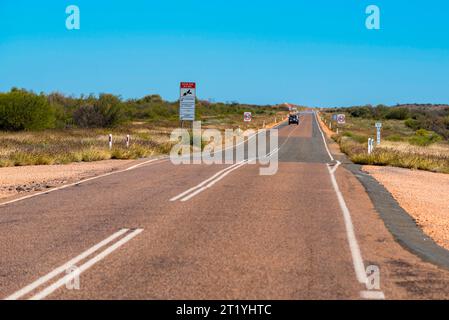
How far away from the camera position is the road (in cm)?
662

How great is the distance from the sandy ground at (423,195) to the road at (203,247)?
1011 mm

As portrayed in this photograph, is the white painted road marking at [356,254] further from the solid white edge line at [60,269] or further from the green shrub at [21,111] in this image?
the green shrub at [21,111]

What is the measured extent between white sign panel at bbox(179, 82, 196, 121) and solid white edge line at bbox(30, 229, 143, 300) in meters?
29.3

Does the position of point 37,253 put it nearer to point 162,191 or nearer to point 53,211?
point 53,211

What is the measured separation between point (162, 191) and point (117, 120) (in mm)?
48505

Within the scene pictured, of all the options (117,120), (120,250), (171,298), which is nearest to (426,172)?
(120,250)

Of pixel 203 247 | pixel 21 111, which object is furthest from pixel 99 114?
pixel 203 247

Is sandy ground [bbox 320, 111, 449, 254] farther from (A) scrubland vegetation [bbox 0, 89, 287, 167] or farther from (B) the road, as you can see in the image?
(A) scrubland vegetation [bbox 0, 89, 287, 167]

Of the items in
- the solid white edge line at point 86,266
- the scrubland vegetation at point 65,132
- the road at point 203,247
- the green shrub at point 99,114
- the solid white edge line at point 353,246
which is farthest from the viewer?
the green shrub at point 99,114

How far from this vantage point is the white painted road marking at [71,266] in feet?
20.9

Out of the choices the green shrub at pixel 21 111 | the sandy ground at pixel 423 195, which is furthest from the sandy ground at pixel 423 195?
the green shrub at pixel 21 111

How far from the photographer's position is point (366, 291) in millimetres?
6559

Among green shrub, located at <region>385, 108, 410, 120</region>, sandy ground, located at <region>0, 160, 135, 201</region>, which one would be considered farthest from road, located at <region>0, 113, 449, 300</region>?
green shrub, located at <region>385, 108, 410, 120</region>
